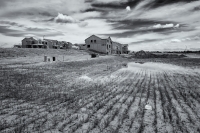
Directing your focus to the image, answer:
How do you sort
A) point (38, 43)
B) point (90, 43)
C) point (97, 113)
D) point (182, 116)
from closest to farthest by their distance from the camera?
point (182, 116) → point (97, 113) → point (90, 43) → point (38, 43)

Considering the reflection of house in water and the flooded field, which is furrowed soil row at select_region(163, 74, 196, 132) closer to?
the flooded field

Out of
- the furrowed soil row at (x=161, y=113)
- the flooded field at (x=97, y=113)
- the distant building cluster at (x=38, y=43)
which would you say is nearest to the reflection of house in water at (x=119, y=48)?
the distant building cluster at (x=38, y=43)

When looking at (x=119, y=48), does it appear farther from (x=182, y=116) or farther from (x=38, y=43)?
(x=182, y=116)

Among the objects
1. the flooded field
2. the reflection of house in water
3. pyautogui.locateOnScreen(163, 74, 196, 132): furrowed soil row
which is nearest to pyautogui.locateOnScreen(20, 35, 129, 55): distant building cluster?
the reflection of house in water

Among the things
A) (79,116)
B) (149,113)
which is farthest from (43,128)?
(149,113)

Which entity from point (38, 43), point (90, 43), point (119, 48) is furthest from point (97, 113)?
point (119, 48)

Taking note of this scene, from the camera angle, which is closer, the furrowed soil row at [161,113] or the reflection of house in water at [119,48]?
the furrowed soil row at [161,113]

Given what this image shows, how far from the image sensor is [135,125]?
4023mm

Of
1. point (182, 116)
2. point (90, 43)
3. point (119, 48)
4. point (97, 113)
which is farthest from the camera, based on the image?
point (119, 48)

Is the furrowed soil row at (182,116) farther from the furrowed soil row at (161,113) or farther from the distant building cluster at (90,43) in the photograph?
the distant building cluster at (90,43)

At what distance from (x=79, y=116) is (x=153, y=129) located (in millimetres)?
2542

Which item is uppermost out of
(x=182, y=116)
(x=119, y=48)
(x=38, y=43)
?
(x=38, y=43)

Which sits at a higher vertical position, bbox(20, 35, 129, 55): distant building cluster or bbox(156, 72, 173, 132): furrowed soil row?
bbox(20, 35, 129, 55): distant building cluster

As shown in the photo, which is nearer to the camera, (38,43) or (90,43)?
(90,43)
